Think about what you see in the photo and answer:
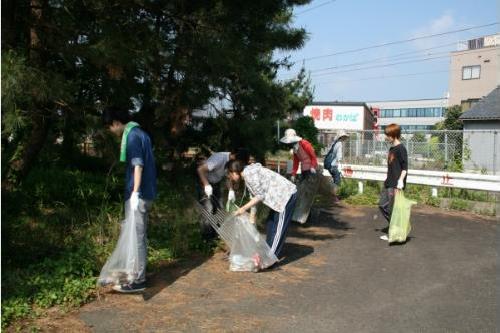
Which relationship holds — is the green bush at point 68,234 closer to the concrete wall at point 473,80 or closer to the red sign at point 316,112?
A: the concrete wall at point 473,80

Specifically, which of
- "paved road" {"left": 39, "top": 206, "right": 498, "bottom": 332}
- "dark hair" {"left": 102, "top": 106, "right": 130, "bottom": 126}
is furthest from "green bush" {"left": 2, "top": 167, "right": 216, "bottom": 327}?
"dark hair" {"left": 102, "top": 106, "right": 130, "bottom": 126}

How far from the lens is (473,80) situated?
52469 mm

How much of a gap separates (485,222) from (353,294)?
5.08 metres

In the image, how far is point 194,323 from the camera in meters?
4.12

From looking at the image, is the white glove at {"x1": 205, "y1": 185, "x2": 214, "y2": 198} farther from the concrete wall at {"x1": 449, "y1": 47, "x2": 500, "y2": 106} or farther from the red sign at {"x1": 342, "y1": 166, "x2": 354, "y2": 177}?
the concrete wall at {"x1": 449, "y1": 47, "x2": 500, "y2": 106}

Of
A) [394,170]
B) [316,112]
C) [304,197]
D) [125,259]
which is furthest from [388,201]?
[316,112]

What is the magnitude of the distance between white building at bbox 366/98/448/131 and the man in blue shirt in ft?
248

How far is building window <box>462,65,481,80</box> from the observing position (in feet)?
172

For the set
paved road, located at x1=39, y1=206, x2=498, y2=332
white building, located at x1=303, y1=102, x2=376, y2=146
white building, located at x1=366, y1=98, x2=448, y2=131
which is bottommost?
paved road, located at x1=39, y1=206, x2=498, y2=332

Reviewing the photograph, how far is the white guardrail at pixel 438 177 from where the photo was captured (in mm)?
9836

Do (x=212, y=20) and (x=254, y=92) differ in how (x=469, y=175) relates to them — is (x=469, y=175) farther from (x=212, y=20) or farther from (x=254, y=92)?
(x=212, y=20)

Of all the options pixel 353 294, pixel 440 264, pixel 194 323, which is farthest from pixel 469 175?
pixel 194 323

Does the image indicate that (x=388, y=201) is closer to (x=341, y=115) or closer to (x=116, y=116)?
(x=116, y=116)

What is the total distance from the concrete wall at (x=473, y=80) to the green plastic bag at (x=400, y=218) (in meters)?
48.0
